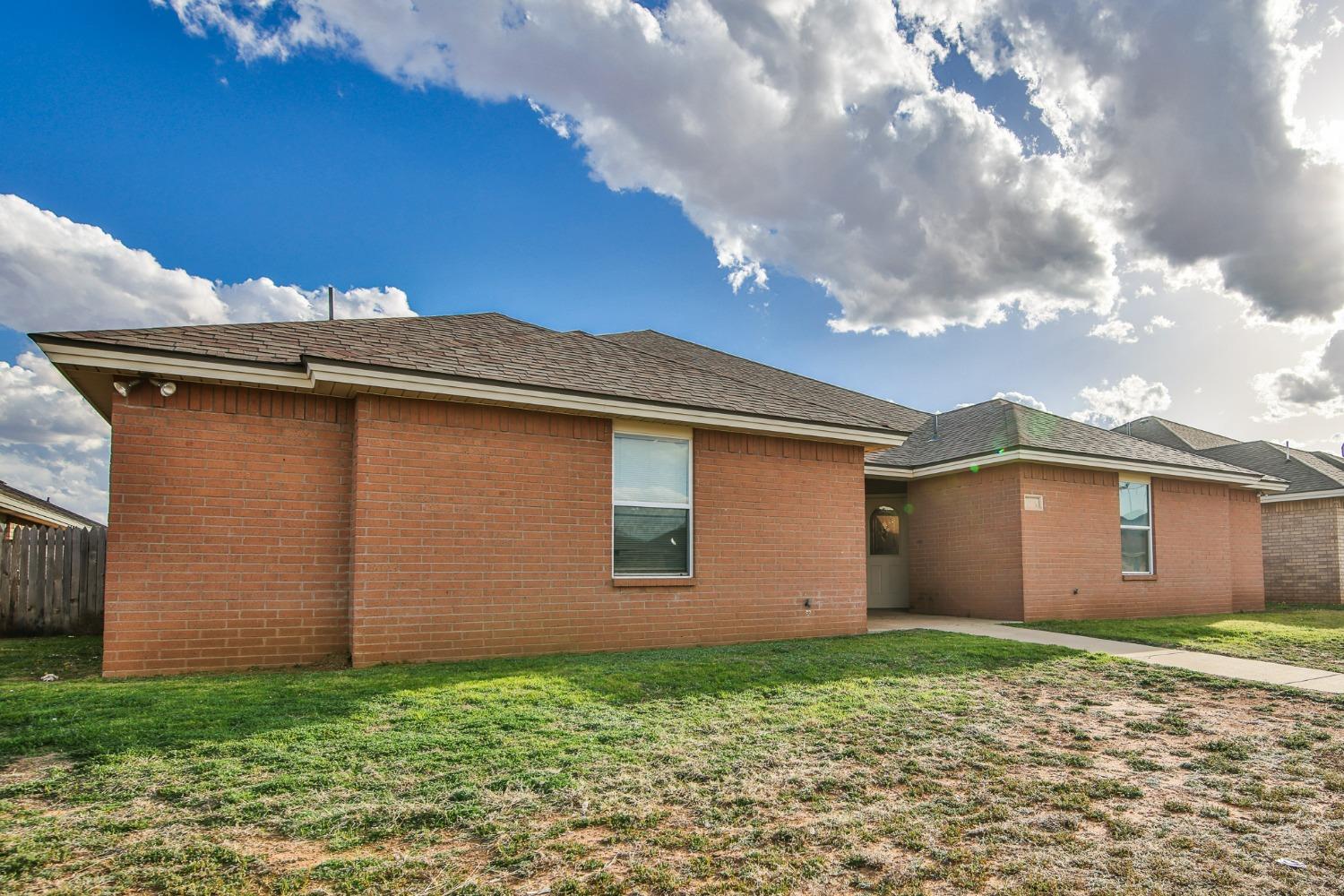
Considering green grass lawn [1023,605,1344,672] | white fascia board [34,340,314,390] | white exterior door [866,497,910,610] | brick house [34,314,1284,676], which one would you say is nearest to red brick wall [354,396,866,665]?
brick house [34,314,1284,676]

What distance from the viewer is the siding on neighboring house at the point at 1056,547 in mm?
12820

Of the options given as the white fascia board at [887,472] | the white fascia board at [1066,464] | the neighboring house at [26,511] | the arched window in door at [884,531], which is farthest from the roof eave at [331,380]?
the neighboring house at [26,511]

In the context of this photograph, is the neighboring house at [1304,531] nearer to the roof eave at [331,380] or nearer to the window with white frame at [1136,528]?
the window with white frame at [1136,528]

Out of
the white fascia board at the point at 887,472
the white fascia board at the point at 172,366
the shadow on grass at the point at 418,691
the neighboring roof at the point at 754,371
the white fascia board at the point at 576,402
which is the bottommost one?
the shadow on grass at the point at 418,691

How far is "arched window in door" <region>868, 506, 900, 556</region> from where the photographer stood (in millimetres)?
15594

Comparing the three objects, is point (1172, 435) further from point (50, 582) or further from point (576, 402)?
point (50, 582)

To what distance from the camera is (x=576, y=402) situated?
8195 mm

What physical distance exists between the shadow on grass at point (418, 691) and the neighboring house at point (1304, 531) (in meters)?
15.2

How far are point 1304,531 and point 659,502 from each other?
765 inches

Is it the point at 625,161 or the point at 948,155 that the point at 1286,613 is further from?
the point at 625,161

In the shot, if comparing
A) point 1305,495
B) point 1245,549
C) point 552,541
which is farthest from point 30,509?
point 1305,495

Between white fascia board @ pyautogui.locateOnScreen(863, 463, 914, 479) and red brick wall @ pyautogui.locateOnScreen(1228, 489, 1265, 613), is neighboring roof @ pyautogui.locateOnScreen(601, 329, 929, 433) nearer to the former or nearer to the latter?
white fascia board @ pyautogui.locateOnScreen(863, 463, 914, 479)

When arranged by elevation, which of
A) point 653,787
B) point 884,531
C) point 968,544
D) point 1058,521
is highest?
point 1058,521

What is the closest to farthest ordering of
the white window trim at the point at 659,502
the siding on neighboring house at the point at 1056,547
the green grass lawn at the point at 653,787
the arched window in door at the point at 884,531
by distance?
the green grass lawn at the point at 653,787 → the white window trim at the point at 659,502 → the siding on neighboring house at the point at 1056,547 → the arched window in door at the point at 884,531
